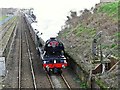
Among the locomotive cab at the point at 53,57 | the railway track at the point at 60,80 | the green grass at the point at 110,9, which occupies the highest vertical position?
the green grass at the point at 110,9

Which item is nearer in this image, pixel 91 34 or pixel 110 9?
pixel 91 34

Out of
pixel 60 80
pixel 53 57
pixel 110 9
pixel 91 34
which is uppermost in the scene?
pixel 110 9

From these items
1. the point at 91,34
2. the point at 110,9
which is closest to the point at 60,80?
the point at 91,34

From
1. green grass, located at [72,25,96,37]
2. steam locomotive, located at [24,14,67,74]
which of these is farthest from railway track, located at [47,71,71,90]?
green grass, located at [72,25,96,37]

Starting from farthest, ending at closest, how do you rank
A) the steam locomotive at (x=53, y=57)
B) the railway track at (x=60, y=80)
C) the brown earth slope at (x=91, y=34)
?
the steam locomotive at (x=53, y=57)
the brown earth slope at (x=91, y=34)
the railway track at (x=60, y=80)

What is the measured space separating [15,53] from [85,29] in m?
7.10

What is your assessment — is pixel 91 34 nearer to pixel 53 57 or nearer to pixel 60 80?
pixel 53 57

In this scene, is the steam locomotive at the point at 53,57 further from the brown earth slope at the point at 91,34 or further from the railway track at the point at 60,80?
the brown earth slope at the point at 91,34

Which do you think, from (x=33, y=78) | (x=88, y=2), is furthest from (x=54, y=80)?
(x=88, y=2)

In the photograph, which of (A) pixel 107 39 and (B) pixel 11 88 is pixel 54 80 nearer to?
(B) pixel 11 88

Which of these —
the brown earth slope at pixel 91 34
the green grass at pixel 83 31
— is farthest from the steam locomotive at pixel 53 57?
the green grass at pixel 83 31

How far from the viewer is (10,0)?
54.9 m

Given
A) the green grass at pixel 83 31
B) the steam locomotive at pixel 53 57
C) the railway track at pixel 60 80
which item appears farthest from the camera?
the green grass at pixel 83 31

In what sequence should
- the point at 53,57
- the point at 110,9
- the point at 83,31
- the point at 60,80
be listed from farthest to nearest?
1. the point at 110,9
2. the point at 83,31
3. the point at 53,57
4. the point at 60,80
